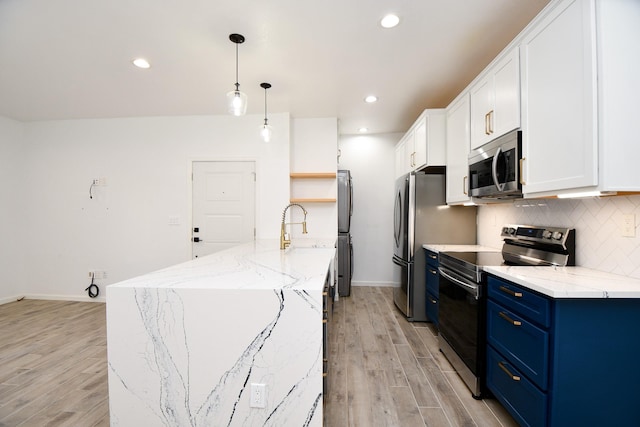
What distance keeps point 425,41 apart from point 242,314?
2.37m

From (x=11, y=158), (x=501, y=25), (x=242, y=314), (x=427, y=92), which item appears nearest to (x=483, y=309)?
(x=242, y=314)

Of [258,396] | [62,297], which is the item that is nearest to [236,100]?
[258,396]

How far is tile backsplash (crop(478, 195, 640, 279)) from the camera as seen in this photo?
1.51m

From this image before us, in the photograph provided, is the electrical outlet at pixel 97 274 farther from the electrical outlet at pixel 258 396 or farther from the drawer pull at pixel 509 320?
the drawer pull at pixel 509 320

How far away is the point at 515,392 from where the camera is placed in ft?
5.00

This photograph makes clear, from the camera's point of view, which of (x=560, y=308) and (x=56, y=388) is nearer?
(x=560, y=308)

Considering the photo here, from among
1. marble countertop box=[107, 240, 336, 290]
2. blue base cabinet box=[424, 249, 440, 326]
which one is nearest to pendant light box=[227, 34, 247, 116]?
marble countertop box=[107, 240, 336, 290]

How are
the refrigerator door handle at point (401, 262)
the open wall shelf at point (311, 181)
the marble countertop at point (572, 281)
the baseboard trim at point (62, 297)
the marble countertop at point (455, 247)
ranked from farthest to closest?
the baseboard trim at point (62, 297)
the open wall shelf at point (311, 181)
the refrigerator door handle at point (401, 262)
the marble countertop at point (455, 247)
the marble countertop at point (572, 281)

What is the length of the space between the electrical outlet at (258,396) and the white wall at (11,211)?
4868 millimetres

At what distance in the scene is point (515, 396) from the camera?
60.0 inches

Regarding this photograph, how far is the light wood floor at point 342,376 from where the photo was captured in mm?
1717

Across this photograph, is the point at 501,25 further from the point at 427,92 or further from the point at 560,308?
the point at 560,308

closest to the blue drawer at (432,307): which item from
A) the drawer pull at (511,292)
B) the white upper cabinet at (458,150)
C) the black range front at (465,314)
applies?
the black range front at (465,314)

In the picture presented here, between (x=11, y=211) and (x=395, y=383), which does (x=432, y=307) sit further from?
(x=11, y=211)
